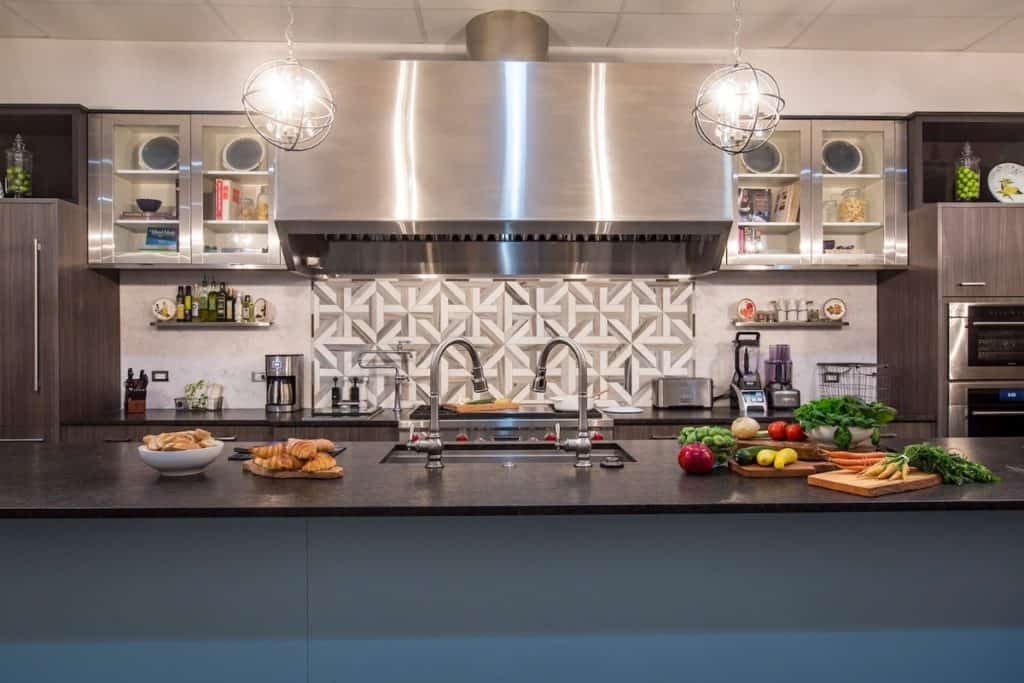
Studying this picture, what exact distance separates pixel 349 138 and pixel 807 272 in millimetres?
2822

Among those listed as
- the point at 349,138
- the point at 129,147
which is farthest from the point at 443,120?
the point at 129,147

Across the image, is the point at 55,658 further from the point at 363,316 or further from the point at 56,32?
the point at 56,32

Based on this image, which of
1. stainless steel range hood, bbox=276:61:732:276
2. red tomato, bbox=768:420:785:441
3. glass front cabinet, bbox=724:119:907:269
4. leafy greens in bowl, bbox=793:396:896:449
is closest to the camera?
leafy greens in bowl, bbox=793:396:896:449

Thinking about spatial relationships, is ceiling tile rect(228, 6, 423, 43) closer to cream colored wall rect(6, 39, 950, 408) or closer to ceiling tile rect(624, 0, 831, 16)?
cream colored wall rect(6, 39, 950, 408)

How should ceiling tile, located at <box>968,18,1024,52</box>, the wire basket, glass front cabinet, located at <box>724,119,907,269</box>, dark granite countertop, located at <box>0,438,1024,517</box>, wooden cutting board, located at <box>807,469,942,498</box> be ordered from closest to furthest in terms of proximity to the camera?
dark granite countertop, located at <box>0,438,1024,517</box> < wooden cutting board, located at <box>807,469,942,498</box> < ceiling tile, located at <box>968,18,1024,52</box> < glass front cabinet, located at <box>724,119,907,269</box> < the wire basket

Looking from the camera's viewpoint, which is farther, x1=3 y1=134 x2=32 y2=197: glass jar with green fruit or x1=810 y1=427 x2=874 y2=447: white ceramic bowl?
x1=3 y1=134 x2=32 y2=197: glass jar with green fruit

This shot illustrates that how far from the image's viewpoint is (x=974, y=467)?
1.91m

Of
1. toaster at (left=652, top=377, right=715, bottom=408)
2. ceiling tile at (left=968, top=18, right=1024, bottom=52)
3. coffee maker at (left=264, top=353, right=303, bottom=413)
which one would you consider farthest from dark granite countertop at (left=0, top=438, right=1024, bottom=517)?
ceiling tile at (left=968, top=18, right=1024, bottom=52)

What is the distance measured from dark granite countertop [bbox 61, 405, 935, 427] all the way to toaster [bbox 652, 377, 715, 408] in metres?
0.10

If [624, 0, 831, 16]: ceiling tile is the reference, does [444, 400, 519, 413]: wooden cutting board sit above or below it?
below

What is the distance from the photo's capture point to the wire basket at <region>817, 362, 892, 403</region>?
4.16 meters

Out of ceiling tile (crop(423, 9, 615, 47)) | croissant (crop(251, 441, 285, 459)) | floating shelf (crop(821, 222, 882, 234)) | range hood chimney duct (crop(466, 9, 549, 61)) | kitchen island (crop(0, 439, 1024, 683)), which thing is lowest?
kitchen island (crop(0, 439, 1024, 683))

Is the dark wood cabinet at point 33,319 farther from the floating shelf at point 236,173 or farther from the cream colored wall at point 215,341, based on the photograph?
the floating shelf at point 236,173

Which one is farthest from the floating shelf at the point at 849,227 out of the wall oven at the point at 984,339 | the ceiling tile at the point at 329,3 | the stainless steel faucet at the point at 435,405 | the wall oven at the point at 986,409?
the stainless steel faucet at the point at 435,405
